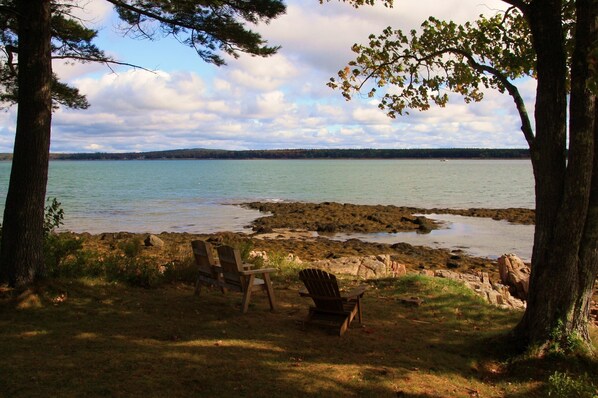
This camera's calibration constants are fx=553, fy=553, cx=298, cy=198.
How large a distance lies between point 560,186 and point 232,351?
398 cm

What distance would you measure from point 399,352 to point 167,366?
2680 millimetres

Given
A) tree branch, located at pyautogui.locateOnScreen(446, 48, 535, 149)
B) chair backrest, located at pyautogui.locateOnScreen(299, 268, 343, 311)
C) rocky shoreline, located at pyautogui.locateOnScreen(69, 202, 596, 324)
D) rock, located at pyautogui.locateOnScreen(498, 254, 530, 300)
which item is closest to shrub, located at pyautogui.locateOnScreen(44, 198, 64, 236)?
rocky shoreline, located at pyautogui.locateOnScreen(69, 202, 596, 324)

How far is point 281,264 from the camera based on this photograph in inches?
478

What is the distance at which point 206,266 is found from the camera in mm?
8477

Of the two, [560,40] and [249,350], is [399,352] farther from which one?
[560,40]

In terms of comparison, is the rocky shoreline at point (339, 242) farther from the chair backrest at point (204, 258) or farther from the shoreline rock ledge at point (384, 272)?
the chair backrest at point (204, 258)

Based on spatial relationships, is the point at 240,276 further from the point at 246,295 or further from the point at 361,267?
the point at 361,267

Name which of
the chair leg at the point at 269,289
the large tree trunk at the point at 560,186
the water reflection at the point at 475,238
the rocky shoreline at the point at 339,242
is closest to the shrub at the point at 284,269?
the rocky shoreline at the point at 339,242

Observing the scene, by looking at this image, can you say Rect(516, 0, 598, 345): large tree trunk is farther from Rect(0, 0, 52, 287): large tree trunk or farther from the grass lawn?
Rect(0, 0, 52, 287): large tree trunk

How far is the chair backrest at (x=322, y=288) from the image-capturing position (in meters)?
6.88

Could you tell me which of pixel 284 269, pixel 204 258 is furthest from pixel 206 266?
pixel 284 269

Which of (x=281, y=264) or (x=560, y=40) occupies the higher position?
(x=560, y=40)

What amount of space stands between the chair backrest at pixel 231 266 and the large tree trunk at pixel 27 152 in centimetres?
250

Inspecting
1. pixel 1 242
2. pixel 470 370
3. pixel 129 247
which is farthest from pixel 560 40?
pixel 129 247
